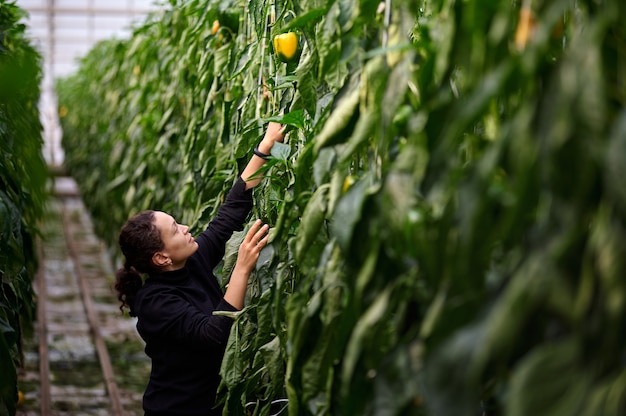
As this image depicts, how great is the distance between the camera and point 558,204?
945 mm

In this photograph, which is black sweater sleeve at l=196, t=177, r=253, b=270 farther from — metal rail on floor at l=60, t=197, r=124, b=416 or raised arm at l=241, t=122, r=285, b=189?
metal rail on floor at l=60, t=197, r=124, b=416

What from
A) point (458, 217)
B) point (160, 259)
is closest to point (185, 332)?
point (160, 259)

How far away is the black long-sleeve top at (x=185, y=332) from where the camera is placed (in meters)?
2.22

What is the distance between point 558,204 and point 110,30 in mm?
17589

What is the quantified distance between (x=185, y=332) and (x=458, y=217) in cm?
132

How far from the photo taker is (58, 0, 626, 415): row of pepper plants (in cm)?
92

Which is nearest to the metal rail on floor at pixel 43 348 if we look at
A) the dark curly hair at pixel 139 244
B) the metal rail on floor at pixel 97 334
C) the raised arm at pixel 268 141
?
the metal rail on floor at pixel 97 334

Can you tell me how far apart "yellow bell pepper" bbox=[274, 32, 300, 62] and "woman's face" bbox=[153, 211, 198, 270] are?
0.58m

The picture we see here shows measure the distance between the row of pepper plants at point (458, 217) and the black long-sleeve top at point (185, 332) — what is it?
0.96 ft

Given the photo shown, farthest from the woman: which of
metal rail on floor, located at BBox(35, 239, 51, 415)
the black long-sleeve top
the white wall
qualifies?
the white wall

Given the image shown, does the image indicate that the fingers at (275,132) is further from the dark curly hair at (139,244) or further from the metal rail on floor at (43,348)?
→ the metal rail on floor at (43,348)

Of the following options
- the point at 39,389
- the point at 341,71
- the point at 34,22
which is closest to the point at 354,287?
the point at 341,71

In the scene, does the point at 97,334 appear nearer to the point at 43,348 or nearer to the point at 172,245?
the point at 43,348

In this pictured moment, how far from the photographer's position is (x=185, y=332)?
2.21m
